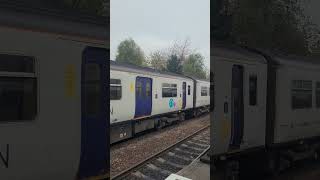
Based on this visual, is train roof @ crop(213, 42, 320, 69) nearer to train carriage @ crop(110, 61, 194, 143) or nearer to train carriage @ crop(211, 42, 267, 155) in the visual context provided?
train carriage @ crop(211, 42, 267, 155)

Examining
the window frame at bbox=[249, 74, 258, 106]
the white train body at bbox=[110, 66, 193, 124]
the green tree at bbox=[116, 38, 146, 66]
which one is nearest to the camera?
the green tree at bbox=[116, 38, 146, 66]

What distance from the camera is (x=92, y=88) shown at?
2.10m

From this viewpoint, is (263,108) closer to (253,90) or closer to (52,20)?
(253,90)

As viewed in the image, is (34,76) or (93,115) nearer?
(34,76)

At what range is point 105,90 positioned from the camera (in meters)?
2.15

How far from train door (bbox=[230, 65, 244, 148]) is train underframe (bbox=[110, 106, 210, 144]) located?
0.67ft

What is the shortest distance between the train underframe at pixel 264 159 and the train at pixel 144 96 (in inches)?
15.6

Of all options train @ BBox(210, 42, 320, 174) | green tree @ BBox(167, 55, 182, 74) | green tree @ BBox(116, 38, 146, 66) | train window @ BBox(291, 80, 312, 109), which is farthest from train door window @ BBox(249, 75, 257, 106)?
green tree @ BBox(116, 38, 146, 66)

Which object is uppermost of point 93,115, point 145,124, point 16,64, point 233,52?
point 233,52

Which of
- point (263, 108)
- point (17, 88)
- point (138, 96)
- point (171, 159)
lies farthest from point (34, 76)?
point (263, 108)

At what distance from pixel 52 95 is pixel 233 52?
131cm

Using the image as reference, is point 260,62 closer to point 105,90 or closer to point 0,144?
point 105,90

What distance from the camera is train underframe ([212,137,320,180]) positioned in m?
2.86

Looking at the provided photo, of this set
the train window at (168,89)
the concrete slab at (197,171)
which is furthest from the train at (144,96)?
the concrete slab at (197,171)
